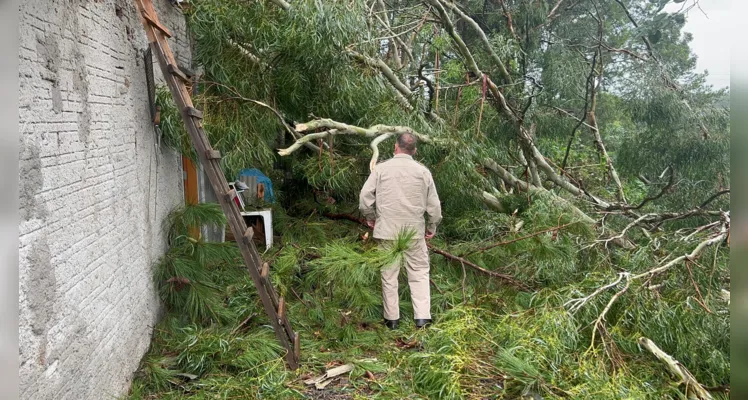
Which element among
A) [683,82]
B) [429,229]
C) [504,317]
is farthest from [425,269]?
[683,82]

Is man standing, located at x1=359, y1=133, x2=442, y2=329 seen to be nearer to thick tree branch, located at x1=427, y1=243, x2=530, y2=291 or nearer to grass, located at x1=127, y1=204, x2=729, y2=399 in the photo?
grass, located at x1=127, y1=204, x2=729, y2=399

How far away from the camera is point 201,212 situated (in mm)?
4738

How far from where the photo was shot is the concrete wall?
2387 mm

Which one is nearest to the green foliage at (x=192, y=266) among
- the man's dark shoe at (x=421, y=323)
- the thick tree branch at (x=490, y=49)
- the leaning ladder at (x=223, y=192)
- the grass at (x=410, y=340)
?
the grass at (x=410, y=340)

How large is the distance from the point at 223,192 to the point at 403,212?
1.57m

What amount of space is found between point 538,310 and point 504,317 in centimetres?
24

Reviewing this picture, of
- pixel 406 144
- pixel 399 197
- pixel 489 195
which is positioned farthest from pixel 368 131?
pixel 489 195

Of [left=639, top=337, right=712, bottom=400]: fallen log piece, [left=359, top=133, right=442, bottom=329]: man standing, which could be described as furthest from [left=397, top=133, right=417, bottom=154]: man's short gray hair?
[left=639, top=337, right=712, bottom=400]: fallen log piece

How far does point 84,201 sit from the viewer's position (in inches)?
118

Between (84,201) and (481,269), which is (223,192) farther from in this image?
(481,269)

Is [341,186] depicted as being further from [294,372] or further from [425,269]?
[294,372]

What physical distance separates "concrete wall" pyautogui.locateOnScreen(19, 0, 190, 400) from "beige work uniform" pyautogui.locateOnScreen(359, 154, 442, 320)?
179 cm

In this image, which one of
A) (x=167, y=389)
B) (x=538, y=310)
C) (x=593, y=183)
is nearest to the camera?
(x=167, y=389)

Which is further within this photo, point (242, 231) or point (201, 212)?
point (201, 212)
